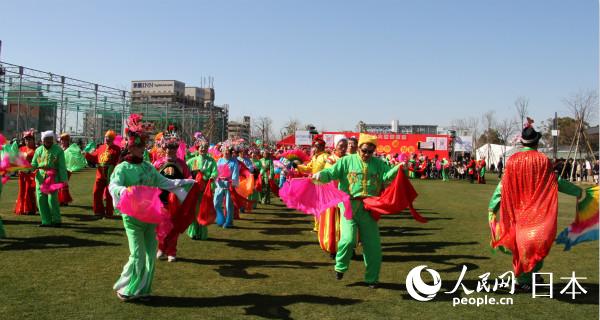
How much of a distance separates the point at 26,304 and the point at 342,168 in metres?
3.72

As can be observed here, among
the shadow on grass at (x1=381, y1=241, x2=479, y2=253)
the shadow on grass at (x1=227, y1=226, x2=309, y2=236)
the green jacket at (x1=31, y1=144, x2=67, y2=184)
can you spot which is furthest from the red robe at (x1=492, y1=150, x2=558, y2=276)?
the green jacket at (x1=31, y1=144, x2=67, y2=184)

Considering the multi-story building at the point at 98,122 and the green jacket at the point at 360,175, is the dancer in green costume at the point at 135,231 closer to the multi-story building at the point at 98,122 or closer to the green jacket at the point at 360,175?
the green jacket at the point at 360,175

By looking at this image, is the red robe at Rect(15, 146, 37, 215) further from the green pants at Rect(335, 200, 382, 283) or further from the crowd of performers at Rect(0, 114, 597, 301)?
the green pants at Rect(335, 200, 382, 283)

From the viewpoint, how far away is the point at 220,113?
170 feet

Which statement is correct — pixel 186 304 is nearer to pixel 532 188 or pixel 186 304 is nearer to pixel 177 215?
pixel 177 215

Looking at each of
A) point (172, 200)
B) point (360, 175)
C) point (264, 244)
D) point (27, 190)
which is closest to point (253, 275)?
point (172, 200)

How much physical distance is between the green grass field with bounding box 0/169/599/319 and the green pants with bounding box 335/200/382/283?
0.25m

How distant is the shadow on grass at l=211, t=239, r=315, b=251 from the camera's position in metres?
8.22

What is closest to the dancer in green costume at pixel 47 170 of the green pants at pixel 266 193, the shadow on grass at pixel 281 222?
the shadow on grass at pixel 281 222

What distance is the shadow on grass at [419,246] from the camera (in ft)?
27.5

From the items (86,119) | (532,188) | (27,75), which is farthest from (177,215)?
(86,119)

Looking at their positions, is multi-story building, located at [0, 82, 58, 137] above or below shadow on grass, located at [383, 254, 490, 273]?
above

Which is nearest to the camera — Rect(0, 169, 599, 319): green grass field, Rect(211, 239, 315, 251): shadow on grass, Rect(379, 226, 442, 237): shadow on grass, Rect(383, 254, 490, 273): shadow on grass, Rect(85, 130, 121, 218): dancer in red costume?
Rect(0, 169, 599, 319): green grass field

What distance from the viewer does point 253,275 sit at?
633 cm
